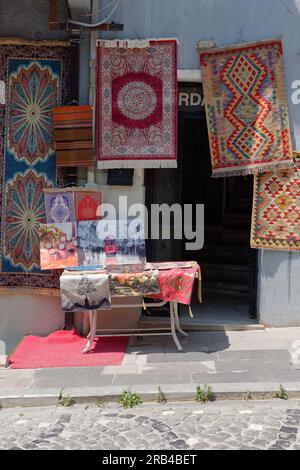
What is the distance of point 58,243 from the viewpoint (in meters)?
7.80

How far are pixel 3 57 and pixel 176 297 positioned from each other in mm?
3736

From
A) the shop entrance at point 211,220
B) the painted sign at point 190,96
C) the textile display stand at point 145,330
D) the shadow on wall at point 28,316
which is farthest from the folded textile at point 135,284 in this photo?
the painted sign at point 190,96

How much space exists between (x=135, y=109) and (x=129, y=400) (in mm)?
3678

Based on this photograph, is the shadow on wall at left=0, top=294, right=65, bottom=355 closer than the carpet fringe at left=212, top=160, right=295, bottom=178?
No

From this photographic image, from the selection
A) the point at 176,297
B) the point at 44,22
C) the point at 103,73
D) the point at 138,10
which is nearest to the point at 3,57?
the point at 44,22

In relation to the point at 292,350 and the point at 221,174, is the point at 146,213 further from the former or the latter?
the point at 292,350

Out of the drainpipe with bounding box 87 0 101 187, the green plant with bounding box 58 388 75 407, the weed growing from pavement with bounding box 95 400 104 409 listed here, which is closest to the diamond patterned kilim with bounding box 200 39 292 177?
the drainpipe with bounding box 87 0 101 187

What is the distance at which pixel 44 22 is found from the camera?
8031 millimetres

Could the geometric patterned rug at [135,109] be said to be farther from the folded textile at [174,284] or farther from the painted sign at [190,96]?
the folded textile at [174,284]

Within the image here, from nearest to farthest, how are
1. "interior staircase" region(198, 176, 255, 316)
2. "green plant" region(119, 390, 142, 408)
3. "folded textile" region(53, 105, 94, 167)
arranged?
"green plant" region(119, 390, 142, 408) → "folded textile" region(53, 105, 94, 167) → "interior staircase" region(198, 176, 255, 316)

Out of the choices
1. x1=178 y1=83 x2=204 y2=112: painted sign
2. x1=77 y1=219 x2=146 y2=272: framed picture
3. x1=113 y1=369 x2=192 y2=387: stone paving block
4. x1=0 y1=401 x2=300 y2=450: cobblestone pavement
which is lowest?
x1=0 y1=401 x2=300 y2=450: cobblestone pavement

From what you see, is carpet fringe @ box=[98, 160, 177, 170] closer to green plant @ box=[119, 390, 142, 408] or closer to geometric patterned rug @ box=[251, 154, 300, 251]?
geometric patterned rug @ box=[251, 154, 300, 251]

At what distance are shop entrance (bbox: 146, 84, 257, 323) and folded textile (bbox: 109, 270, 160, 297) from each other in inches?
57.8

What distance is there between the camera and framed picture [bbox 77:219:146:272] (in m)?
7.75
